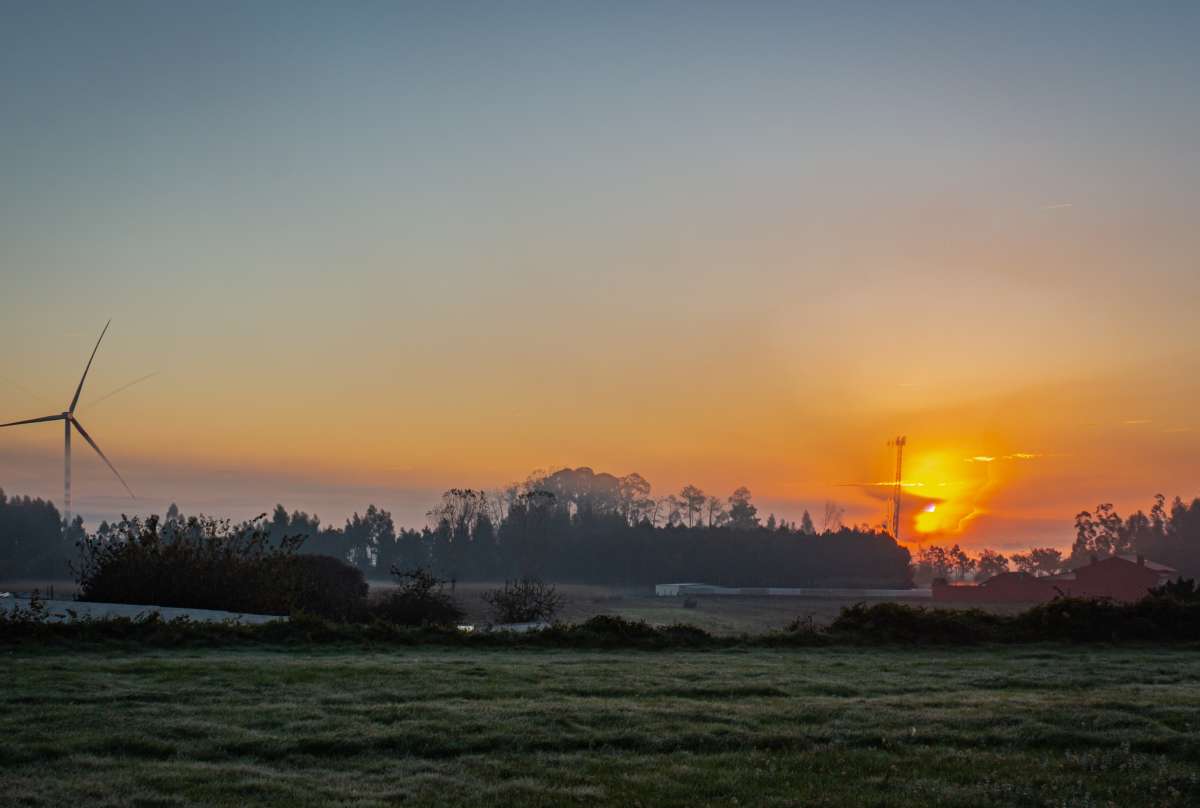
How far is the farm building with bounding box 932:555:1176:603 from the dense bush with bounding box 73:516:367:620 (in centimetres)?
5243

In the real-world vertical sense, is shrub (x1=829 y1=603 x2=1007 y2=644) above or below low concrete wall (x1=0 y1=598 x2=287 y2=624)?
above

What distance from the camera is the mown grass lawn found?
8.73 m

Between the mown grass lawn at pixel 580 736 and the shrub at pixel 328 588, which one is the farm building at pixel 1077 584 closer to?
the shrub at pixel 328 588

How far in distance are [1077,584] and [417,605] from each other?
58230 millimetres

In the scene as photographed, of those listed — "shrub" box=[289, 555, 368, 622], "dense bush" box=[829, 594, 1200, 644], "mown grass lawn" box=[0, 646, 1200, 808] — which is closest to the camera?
"mown grass lawn" box=[0, 646, 1200, 808]

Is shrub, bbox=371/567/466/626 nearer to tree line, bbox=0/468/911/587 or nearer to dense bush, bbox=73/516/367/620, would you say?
dense bush, bbox=73/516/367/620

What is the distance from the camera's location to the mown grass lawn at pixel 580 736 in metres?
8.73

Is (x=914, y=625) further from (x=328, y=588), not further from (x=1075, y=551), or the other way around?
(x=1075, y=551)

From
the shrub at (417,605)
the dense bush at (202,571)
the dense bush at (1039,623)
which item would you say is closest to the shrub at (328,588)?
the dense bush at (202,571)

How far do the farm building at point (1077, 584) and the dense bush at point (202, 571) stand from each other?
52.4m

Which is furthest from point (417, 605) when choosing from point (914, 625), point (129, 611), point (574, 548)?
point (574, 548)

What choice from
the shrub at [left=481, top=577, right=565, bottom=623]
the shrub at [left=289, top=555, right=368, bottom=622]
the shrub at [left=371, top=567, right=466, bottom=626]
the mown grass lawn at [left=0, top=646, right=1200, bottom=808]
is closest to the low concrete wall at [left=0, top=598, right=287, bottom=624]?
the shrub at [left=289, top=555, right=368, bottom=622]

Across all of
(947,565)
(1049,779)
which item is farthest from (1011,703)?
(947,565)

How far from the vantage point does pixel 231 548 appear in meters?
31.6
